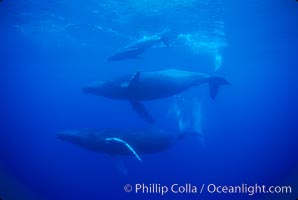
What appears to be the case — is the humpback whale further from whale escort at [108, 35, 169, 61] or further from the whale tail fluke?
whale escort at [108, 35, 169, 61]

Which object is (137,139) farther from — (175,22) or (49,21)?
(49,21)

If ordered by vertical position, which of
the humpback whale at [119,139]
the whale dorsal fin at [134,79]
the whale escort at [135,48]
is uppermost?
the whale escort at [135,48]

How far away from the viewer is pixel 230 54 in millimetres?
39312

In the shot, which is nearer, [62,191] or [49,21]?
[62,191]

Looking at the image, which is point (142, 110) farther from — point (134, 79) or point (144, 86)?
point (134, 79)

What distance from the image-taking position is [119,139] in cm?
984

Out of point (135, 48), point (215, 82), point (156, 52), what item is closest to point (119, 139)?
point (135, 48)

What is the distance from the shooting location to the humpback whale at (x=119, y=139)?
10.2m

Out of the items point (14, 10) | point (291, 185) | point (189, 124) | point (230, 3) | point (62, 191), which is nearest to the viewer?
point (291, 185)

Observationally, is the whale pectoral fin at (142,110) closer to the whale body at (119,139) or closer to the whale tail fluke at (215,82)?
the whale body at (119,139)

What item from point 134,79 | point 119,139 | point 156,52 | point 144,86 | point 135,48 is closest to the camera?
point 134,79

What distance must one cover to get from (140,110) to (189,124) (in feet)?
89.4

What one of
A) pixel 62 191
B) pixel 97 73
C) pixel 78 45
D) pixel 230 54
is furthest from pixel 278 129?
pixel 62 191

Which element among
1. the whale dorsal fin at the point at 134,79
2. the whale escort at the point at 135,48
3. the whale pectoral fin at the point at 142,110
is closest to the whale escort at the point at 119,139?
the whale pectoral fin at the point at 142,110
